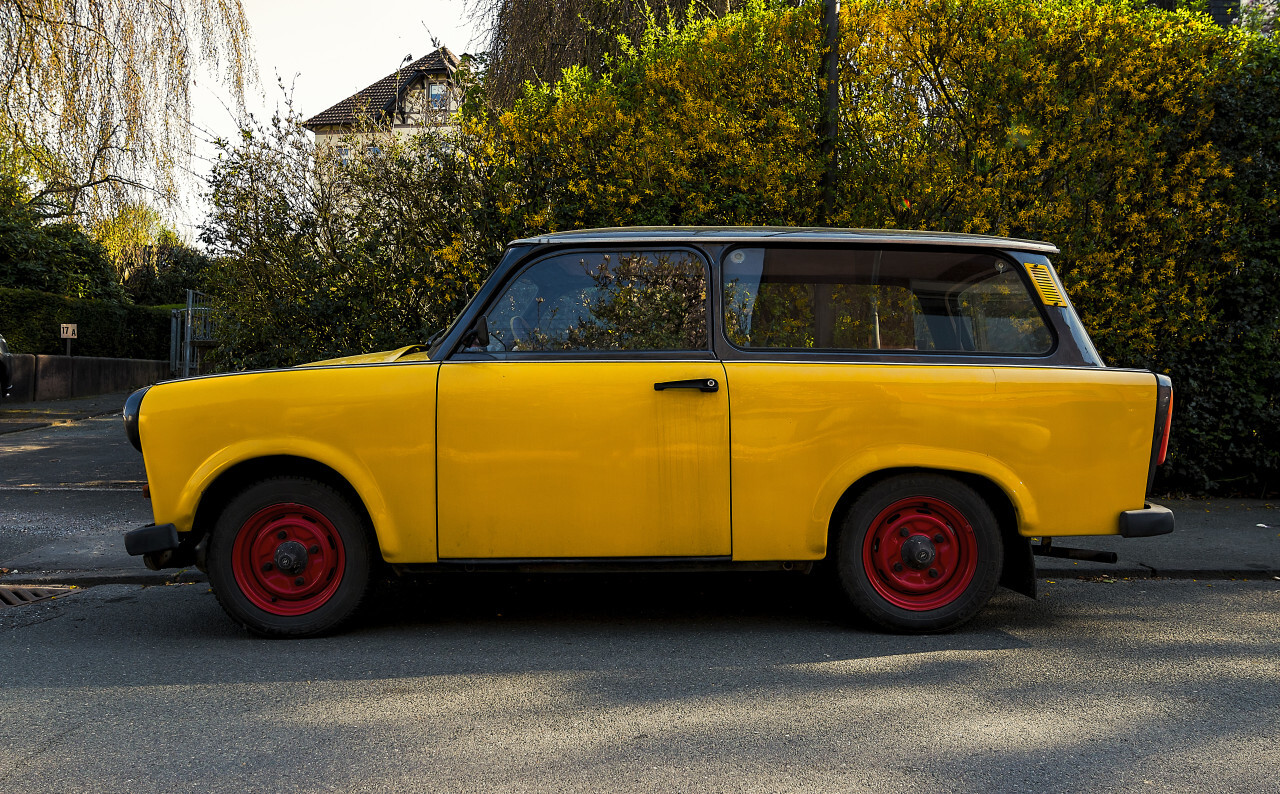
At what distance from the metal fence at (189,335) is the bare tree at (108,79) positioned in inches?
234

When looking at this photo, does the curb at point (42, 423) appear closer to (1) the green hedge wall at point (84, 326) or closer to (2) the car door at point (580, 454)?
(1) the green hedge wall at point (84, 326)

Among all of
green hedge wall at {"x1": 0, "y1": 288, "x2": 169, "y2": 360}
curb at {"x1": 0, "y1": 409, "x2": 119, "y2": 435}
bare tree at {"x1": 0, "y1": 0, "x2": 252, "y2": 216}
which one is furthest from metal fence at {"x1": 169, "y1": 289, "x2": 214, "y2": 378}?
bare tree at {"x1": 0, "y1": 0, "x2": 252, "y2": 216}

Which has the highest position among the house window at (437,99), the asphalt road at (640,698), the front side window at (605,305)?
the house window at (437,99)

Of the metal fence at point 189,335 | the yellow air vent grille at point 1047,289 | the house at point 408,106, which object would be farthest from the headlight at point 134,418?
the metal fence at point 189,335

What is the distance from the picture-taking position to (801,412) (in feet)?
15.1

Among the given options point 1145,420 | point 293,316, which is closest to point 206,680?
point 1145,420

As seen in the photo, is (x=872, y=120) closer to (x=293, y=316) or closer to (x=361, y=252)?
(x=361, y=252)

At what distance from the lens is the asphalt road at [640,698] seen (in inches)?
123

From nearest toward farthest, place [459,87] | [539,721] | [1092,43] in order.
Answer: [539,721], [1092,43], [459,87]

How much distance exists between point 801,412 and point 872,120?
462 centimetres

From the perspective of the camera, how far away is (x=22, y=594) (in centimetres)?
564

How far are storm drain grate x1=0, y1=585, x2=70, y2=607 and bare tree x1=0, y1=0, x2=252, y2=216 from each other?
7.47 meters

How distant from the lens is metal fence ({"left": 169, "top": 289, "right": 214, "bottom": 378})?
61.8 ft

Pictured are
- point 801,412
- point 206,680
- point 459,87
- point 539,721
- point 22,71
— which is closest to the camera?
point 539,721
